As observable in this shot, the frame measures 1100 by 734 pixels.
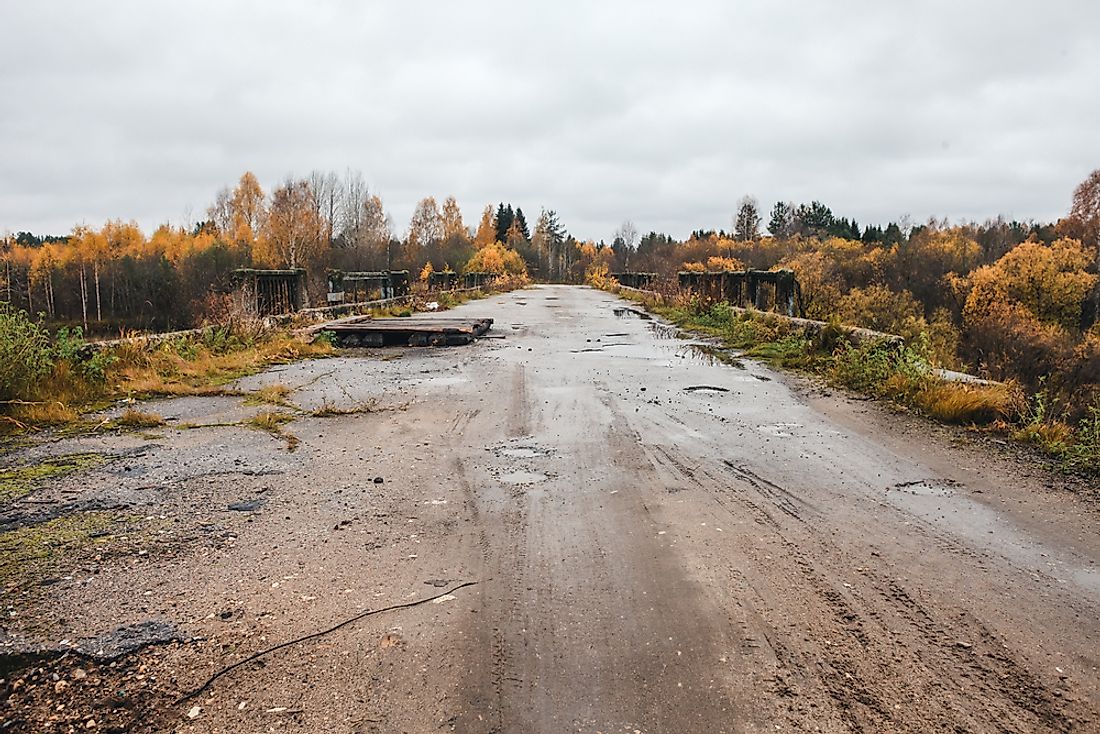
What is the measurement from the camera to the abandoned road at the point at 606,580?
91.2 inches

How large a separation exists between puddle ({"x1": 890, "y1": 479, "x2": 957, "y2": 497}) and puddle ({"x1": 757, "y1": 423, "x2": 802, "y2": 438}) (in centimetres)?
147

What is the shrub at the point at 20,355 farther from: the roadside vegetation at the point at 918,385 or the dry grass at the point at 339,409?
the roadside vegetation at the point at 918,385

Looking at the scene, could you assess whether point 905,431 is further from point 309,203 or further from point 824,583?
point 309,203

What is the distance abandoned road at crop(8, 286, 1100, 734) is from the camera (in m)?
2.32

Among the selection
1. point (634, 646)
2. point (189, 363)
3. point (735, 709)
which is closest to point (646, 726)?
point (735, 709)

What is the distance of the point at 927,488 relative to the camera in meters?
4.75

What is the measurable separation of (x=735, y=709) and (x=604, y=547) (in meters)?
1.42

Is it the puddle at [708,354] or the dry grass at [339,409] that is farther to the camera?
Answer: the puddle at [708,354]

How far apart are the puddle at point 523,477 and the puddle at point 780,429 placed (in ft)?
8.13

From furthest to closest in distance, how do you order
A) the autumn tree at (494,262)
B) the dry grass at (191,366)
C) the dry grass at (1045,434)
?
the autumn tree at (494,262) < the dry grass at (191,366) < the dry grass at (1045,434)

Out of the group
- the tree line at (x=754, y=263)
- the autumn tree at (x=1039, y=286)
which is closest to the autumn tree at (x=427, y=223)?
the tree line at (x=754, y=263)

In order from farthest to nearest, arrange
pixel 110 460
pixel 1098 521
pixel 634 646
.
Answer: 1. pixel 110 460
2. pixel 1098 521
3. pixel 634 646

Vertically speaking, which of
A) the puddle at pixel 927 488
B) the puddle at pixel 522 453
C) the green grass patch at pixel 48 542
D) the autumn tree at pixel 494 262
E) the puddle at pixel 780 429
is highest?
the autumn tree at pixel 494 262

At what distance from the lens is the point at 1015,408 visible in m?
6.43
